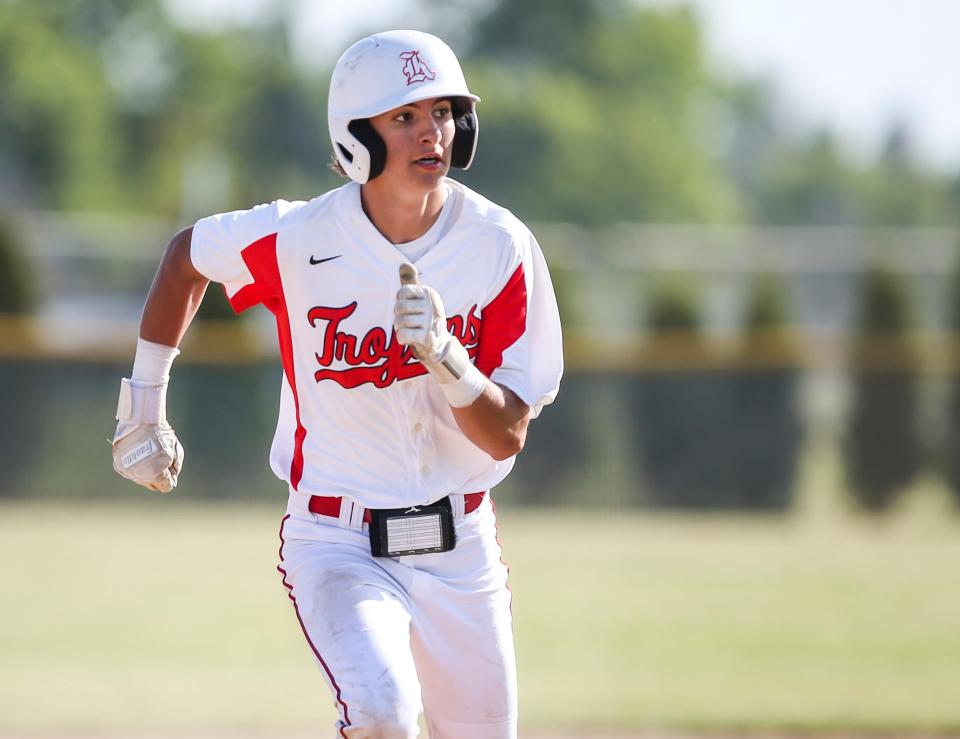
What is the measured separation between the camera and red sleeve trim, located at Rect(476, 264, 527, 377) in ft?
13.4

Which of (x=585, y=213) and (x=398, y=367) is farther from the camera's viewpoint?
(x=585, y=213)

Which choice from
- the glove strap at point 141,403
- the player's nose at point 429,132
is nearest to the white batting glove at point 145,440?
the glove strap at point 141,403

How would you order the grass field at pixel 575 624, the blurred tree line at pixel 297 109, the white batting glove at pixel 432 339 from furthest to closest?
the blurred tree line at pixel 297 109
the grass field at pixel 575 624
the white batting glove at pixel 432 339

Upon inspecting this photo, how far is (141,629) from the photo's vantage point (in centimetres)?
1006

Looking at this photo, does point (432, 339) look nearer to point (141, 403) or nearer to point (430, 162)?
point (430, 162)

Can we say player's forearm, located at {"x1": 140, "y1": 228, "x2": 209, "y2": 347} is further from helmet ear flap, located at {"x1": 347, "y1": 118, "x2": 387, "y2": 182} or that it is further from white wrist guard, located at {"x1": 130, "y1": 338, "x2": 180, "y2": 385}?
helmet ear flap, located at {"x1": 347, "y1": 118, "x2": 387, "y2": 182}

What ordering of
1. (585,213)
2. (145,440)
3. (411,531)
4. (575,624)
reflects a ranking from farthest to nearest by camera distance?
(585,213) < (575,624) < (145,440) < (411,531)

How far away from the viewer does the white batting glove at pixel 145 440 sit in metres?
4.17

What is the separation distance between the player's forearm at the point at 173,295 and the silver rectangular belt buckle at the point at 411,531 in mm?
770

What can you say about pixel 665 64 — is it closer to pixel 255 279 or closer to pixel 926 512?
pixel 926 512

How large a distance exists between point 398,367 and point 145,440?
732mm

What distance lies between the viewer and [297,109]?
184ft

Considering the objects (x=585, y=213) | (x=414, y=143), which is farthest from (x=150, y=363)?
(x=585, y=213)

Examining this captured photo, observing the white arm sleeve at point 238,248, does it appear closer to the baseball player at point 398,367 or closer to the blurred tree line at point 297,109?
the baseball player at point 398,367
